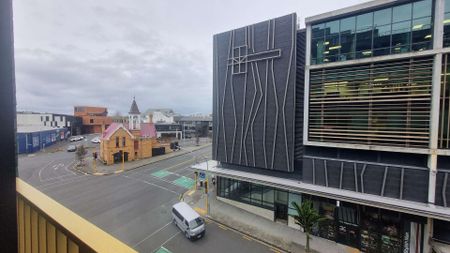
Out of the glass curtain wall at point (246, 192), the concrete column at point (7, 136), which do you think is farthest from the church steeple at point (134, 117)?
the concrete column at point (7, 136)

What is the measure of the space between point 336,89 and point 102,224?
18041 millimetres

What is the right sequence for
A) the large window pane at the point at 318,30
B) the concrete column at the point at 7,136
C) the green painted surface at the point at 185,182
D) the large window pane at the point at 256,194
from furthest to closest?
1. the green painted surface at the point at 185,182
2. the large window pane at the point at 256,194
3. the large window pane at the point at 318,30
4. the concrete column at the point at 7,136

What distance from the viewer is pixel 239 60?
58.3 feet

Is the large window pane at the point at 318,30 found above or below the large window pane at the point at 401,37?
above

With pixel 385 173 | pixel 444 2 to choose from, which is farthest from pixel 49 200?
pixel 444 2

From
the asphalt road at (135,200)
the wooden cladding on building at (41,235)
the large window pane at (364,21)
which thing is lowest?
the asphalt road at (135,200)

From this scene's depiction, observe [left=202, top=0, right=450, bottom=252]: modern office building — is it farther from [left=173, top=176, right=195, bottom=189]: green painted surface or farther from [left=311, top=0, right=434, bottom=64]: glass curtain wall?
[left=173, top=176, right=195, bottom=189]: green painted surface

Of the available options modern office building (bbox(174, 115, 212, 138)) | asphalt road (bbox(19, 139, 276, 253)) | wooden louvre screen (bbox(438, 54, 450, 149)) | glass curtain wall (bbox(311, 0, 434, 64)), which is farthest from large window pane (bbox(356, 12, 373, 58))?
modern office building (bbox(174, 115, 212, 138))

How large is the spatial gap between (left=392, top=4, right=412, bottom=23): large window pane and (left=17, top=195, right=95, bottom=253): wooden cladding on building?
16457 mm

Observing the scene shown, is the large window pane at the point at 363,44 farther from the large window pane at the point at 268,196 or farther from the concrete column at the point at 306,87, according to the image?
the large window pane at the point at 268,196

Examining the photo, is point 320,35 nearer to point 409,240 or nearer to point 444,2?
point 444,2

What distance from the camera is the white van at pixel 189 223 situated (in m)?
13.2

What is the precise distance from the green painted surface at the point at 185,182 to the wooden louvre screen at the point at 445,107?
19.7 metres

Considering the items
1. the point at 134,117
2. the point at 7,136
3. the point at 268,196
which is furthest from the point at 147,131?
the point at 7,136
